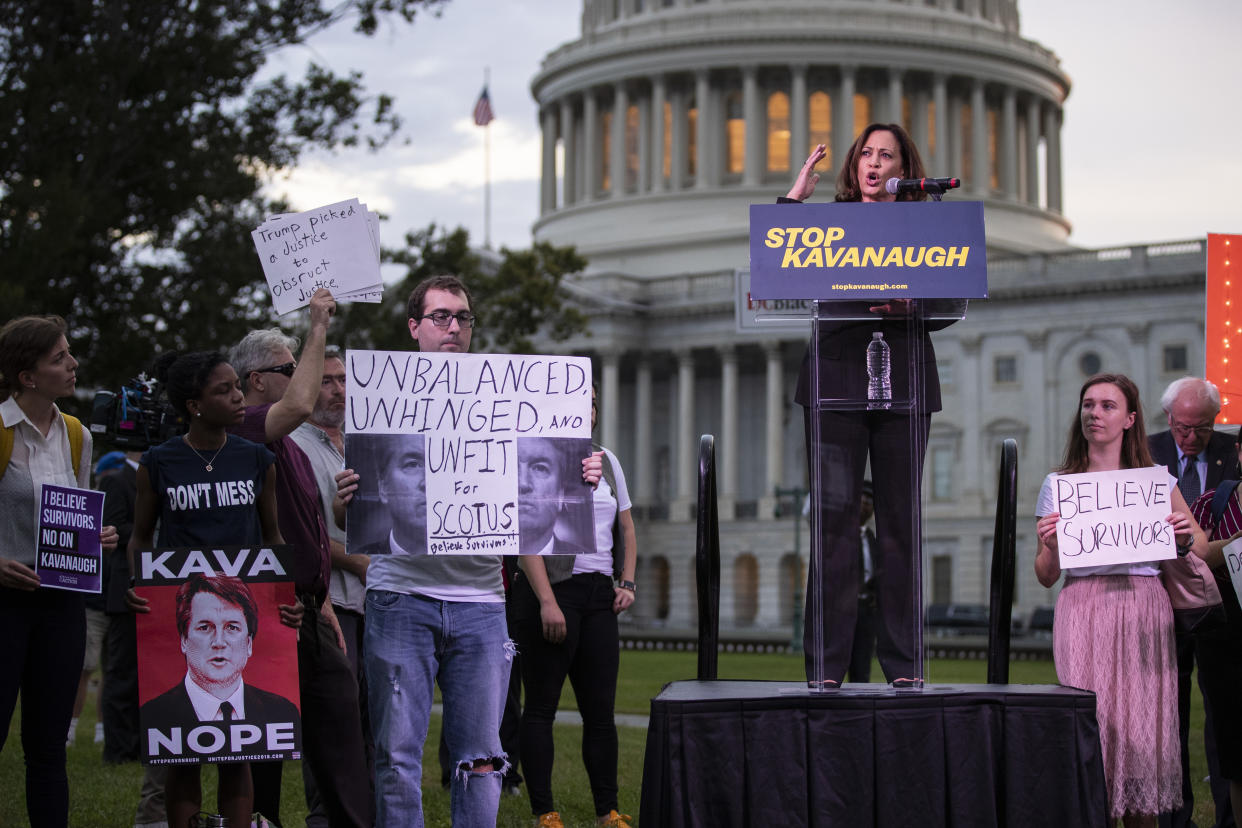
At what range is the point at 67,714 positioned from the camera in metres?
7.21

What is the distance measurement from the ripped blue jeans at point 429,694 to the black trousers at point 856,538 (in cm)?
131

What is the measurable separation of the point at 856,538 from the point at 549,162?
8530cm

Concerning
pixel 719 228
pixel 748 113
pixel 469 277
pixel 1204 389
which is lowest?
pixel 1204 389

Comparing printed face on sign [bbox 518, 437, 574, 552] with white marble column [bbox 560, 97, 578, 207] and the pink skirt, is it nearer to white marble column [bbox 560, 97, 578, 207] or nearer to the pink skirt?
the pink skirt

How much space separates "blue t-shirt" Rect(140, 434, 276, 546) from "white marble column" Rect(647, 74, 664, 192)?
78.2 m

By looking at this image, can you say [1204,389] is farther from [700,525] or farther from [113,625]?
[113,625]

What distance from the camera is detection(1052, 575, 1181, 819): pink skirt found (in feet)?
25.3

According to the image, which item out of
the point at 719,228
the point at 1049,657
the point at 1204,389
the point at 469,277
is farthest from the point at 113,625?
the point at 719,228

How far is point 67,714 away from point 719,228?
74.3 metres

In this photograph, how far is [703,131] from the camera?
83562 mm

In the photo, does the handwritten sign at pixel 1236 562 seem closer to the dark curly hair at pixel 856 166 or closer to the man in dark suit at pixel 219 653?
the dark curly hair at pixel 856 166

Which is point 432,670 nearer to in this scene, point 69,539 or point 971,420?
point 69,539

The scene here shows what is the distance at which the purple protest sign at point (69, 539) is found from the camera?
7168mm

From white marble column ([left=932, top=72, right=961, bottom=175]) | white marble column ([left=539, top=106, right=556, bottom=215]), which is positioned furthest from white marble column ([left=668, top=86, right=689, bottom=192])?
white marble column ([left=932, top=72, right=961, bottom=175])
